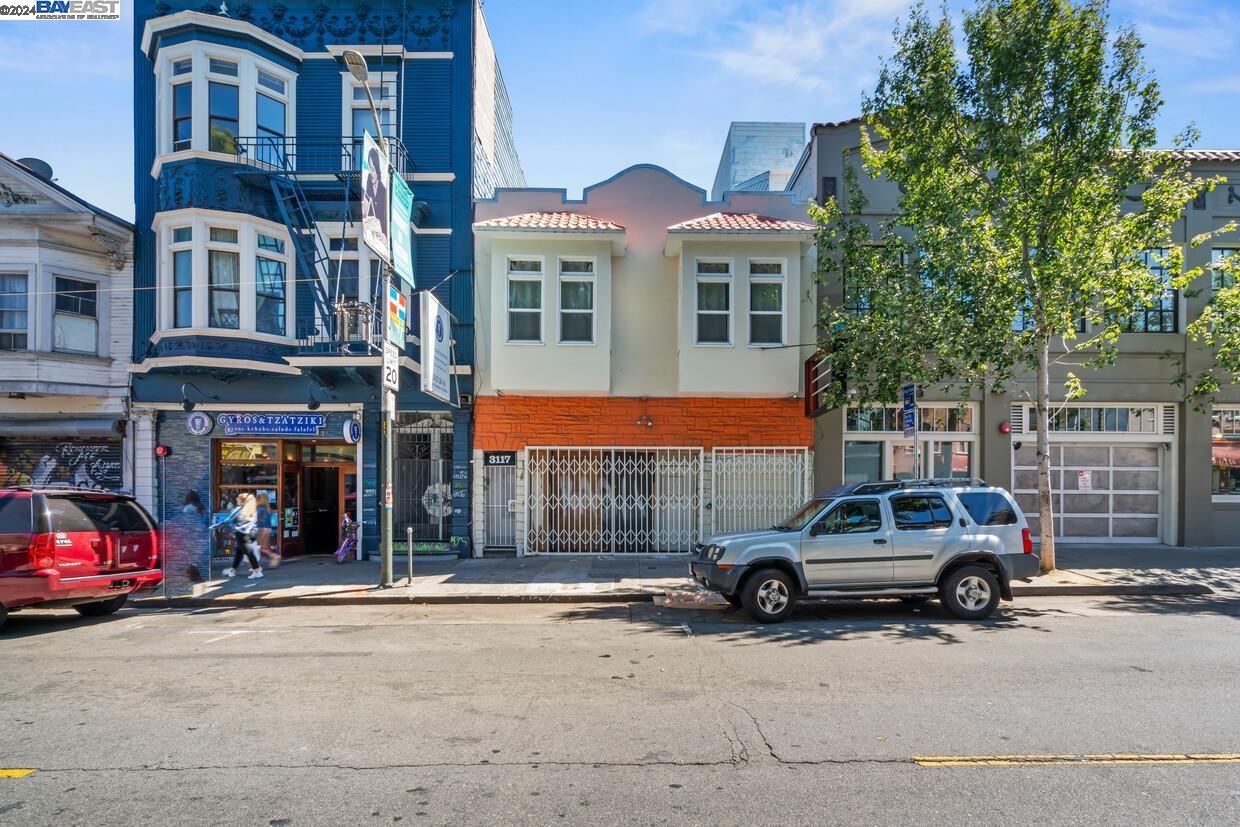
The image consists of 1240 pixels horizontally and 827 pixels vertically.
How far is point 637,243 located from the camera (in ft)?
49.3

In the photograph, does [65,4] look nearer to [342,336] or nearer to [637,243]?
[342,336]

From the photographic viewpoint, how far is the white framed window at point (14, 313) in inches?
542

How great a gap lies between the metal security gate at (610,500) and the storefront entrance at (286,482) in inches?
166

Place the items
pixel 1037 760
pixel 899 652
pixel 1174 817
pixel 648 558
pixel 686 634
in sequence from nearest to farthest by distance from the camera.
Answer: pixel 1174 817, pixel 1037 760, pixel 899 652, pixel 686 634, pixel 648 558

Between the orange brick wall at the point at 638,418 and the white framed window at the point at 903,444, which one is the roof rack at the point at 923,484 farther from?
the white framed window at the point at 903,444

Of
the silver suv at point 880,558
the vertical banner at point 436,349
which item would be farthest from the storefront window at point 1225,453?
the vertical banner at point 436,349

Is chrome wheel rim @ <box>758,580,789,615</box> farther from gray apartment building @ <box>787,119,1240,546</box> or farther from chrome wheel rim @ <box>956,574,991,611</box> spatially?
gray apartment building @ <box>787,119,1240,546</box>

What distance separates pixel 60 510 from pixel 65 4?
32.0 feet

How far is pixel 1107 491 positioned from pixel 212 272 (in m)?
20.7

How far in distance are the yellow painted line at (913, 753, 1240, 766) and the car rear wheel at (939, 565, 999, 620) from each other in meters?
4.24

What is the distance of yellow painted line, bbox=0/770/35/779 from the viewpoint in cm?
433

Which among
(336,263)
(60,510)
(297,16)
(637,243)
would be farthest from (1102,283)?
(297,16)

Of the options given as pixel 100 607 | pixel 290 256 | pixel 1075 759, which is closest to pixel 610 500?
pixel 290 256

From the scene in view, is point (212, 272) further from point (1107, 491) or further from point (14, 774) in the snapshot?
point (1107, 491)
